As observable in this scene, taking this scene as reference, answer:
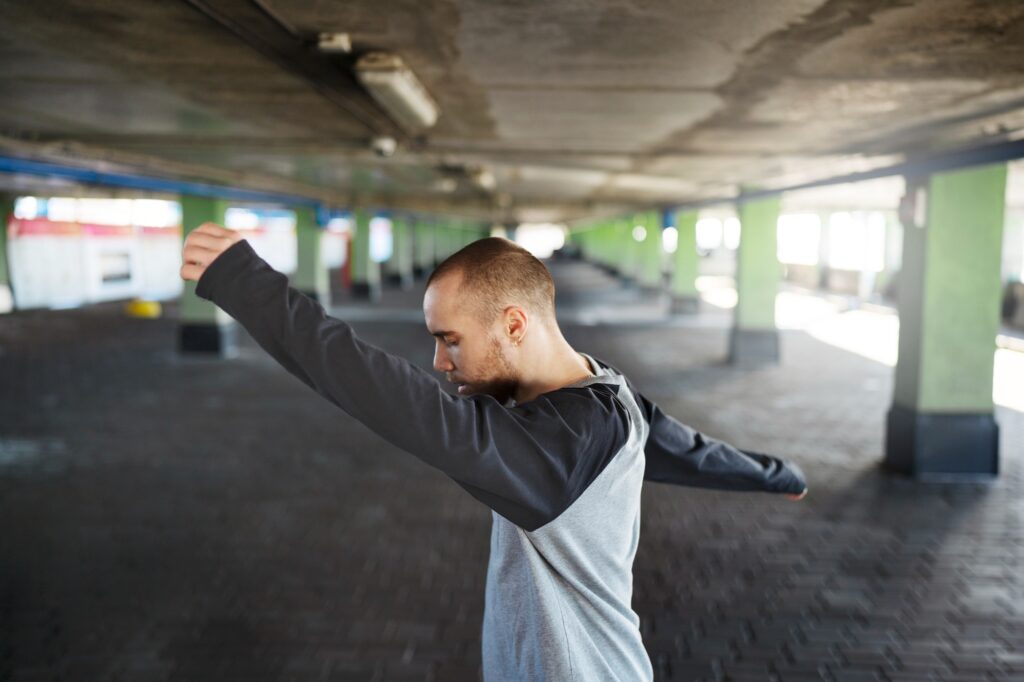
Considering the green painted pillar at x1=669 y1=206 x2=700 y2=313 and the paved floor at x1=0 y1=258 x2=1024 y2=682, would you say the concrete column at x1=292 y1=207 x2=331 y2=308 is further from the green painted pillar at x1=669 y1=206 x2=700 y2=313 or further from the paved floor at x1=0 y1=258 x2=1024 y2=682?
the paved floor at x1=0 y1=258 x2=1024 y2=682

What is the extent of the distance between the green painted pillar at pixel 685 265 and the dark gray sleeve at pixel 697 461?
60.9ft

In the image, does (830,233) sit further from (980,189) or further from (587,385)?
(587,385)

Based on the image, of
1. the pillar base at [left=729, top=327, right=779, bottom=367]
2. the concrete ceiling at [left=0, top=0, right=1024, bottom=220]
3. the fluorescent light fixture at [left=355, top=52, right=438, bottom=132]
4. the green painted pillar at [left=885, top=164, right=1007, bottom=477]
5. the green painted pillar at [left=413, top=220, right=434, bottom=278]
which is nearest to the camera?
the concrete ceiling at [left=0, top=0, right=1024, bottom=220]

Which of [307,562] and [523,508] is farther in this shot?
[307,562]

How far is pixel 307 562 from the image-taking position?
535cm

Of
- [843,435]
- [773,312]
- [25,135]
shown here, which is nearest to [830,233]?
[773,312]

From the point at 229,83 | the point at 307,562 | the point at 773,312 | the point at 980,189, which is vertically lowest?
the point at 307,562

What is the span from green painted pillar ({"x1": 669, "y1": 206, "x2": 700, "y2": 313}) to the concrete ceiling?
10.9m

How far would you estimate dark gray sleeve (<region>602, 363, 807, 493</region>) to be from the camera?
2.03 m

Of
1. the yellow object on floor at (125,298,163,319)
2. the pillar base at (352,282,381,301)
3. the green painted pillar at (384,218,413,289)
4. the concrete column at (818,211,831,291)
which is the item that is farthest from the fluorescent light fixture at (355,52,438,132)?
the concrete column at (818,211,831,291)

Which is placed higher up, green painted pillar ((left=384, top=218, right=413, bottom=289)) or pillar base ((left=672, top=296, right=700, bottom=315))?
green painted pillar ((left=384, top=218, right=413, bottom=289))

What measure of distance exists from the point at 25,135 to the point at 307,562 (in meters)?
5.89

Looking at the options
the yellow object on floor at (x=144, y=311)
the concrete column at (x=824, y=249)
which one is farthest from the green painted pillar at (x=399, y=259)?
the concrete column at (x=824, y=249)

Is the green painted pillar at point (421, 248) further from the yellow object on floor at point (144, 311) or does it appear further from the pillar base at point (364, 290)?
the yellow object on floor at point (144, 311)
